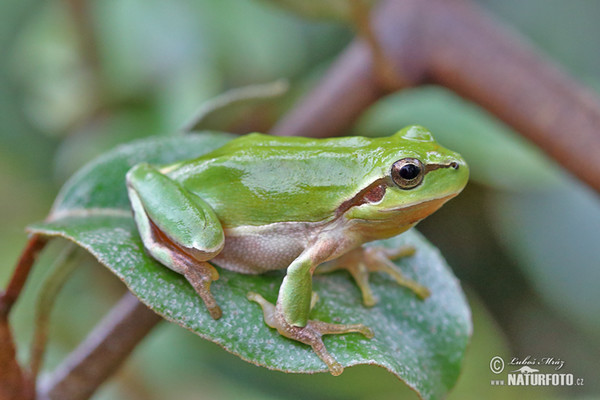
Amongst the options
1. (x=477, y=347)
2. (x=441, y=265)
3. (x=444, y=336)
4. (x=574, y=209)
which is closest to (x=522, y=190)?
(x=574, y=209)

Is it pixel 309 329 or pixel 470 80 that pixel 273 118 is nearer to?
pixel 470 80

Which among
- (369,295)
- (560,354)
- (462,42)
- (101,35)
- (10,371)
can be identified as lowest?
(560,354)

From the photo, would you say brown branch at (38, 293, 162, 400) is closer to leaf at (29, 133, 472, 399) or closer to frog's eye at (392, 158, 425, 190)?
leaf at (29, 133, 472, 399)

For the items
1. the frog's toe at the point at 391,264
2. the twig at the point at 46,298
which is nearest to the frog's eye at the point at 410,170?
the frog's toe at the point at 391,264

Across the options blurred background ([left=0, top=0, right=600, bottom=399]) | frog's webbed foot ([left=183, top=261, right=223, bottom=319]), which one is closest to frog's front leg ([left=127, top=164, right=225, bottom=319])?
frog's webbed foot ([left=183, top=261, right=223, bottom=319])

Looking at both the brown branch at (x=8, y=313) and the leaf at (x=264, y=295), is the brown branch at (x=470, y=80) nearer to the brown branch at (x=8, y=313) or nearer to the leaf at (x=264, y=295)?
the leaf at (x=264, y=295)

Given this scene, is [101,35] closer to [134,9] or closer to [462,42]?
[134,9]
